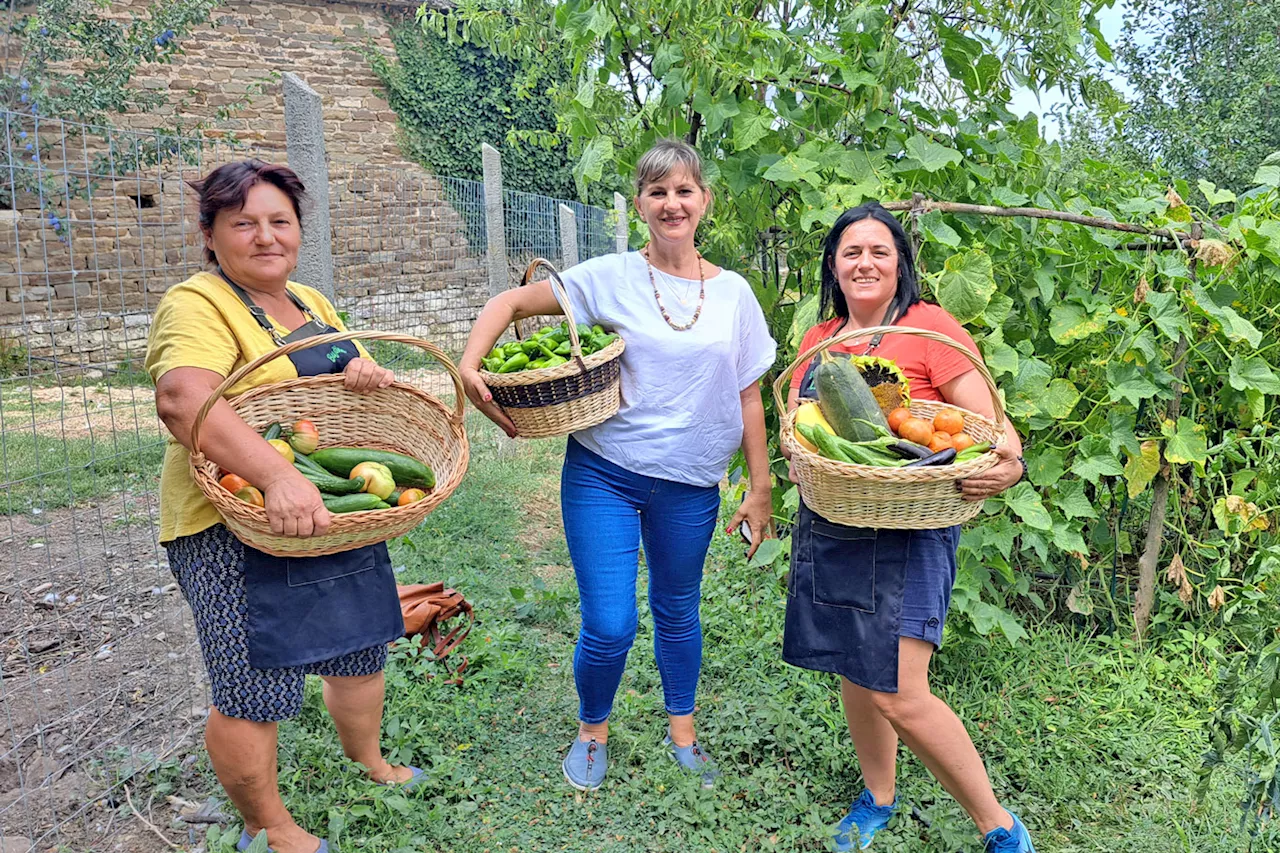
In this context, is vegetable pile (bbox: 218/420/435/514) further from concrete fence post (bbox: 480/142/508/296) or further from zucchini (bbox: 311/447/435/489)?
concrete fence post (bbox: 480/142/508/296)

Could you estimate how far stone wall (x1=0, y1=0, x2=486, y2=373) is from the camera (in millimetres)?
7438

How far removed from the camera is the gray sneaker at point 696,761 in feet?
9.08

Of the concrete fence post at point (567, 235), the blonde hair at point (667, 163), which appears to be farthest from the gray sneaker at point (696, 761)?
the concrete fence post at point (567, 235)

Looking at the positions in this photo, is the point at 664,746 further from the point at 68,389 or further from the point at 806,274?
the point at 68,389

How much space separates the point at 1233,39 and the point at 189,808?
16.3 metres

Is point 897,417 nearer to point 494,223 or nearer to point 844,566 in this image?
point 844,566

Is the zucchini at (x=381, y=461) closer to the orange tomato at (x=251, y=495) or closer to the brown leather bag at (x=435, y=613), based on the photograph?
the orange tomato at (x=251, y=495)

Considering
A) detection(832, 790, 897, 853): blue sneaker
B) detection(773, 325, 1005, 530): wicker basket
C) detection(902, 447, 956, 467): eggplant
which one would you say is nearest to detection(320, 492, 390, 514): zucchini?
detection(773, 325, 1005, 530): wicker basket

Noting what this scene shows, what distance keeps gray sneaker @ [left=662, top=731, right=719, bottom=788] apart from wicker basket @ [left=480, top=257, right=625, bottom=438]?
114 centimetres

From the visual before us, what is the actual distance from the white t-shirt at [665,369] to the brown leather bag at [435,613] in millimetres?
1300

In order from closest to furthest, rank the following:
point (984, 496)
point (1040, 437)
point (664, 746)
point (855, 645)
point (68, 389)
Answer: point (984, 496) < point (855, 645) < point (664, 746) < point (1040, 437) < point (68, 389)

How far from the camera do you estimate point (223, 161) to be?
7.06 meters

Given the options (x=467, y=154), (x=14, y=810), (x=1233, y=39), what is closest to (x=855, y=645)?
(x=14, y=810)

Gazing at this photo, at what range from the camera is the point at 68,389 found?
775 centimetres
